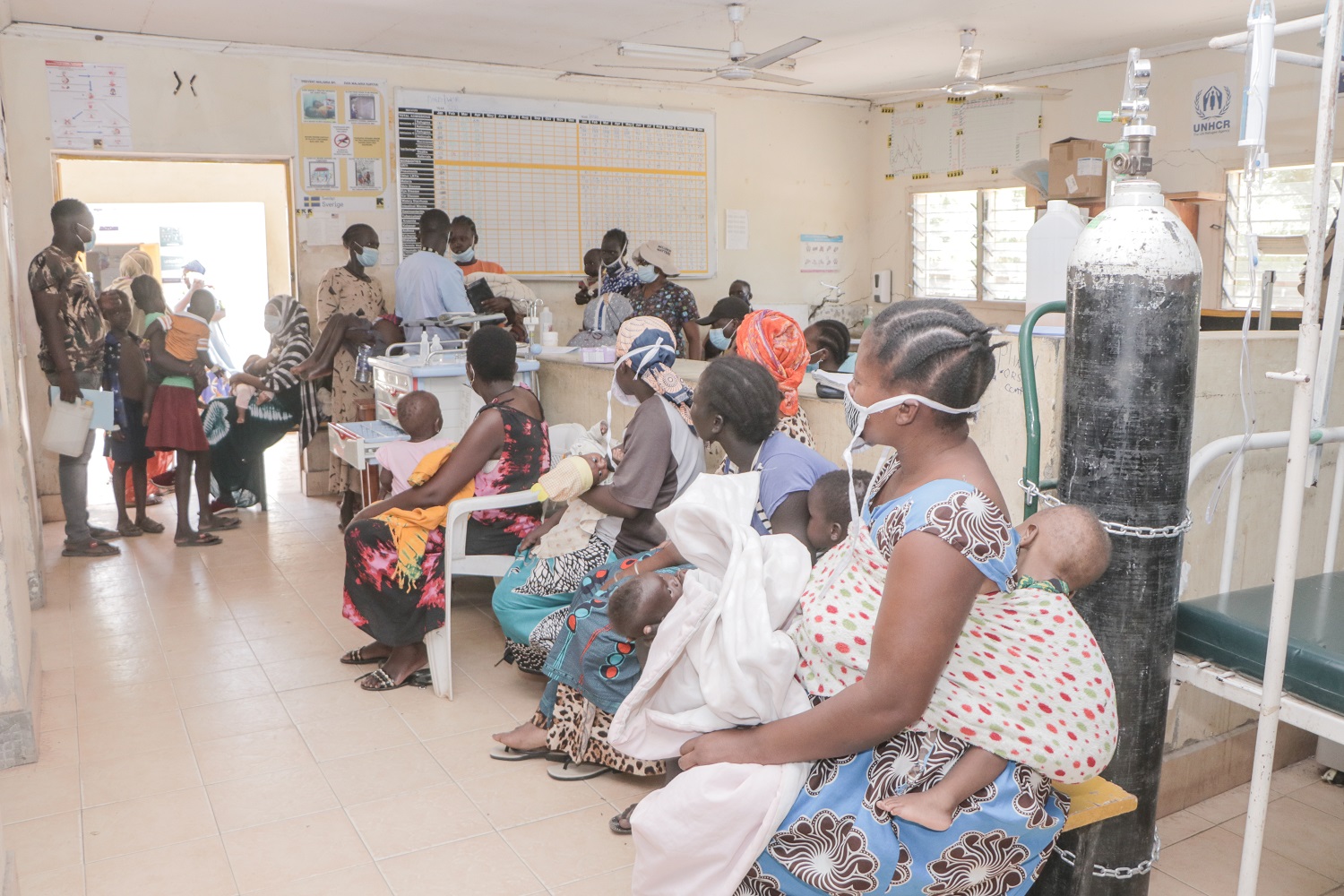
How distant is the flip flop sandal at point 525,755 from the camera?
9.58ft

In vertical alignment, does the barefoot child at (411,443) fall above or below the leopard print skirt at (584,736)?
above

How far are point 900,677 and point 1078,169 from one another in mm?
5122

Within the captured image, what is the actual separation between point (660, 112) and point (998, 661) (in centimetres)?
680

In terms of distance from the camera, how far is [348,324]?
582cm

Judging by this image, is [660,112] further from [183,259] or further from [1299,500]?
[1299,500]

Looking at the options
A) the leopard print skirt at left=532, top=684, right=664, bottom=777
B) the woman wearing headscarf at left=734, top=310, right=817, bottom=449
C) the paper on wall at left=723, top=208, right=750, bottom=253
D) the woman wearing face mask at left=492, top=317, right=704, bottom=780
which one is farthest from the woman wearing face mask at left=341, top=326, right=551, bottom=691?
the paper on wall at left=723, top=208, right=750, bottom=253

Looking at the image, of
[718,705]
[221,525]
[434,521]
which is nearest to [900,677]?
[718,705]

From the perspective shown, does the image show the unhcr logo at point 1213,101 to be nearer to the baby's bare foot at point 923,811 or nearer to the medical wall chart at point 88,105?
the baby's bare foot at point 923,811

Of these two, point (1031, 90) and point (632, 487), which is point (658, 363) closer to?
point (632, 487)

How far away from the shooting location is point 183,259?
982 centimetres

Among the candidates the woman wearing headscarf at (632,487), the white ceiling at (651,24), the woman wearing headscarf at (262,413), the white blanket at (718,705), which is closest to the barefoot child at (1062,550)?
the white blanket at (718,705)

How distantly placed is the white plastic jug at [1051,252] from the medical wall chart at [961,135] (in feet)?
17.6

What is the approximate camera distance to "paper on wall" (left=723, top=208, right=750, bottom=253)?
8008mm

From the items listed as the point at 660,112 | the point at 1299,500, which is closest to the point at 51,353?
the point at 660,112
